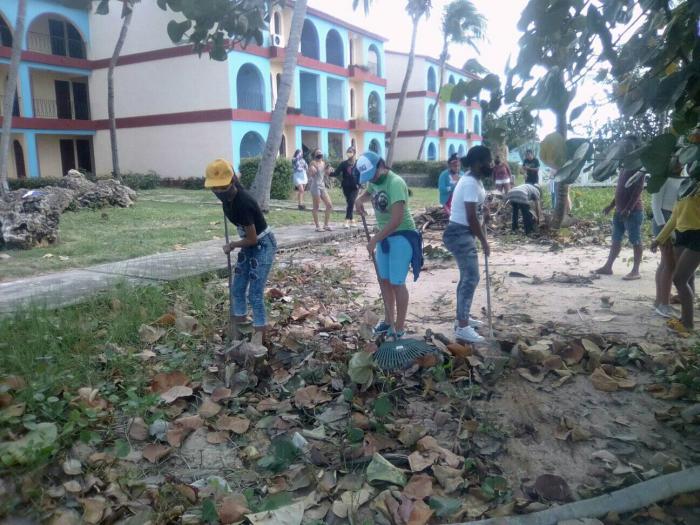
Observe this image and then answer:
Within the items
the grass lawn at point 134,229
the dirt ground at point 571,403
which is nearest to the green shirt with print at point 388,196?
the dirt ground at point 571,403

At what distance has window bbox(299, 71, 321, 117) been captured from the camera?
28375mm

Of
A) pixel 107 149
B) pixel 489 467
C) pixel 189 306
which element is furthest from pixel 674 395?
pixel 107 149

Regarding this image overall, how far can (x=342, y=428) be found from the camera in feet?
11.5

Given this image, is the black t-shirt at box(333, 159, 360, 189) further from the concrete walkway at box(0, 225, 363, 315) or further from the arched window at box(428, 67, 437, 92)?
the arched window at box(428, 67, 437, 92)

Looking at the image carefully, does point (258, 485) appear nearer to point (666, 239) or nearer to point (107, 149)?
point (666, 239)

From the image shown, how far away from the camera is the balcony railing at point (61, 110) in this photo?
2509cm

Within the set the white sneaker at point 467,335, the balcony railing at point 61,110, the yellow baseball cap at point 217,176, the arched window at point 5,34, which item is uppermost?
the arched window at point 5,34

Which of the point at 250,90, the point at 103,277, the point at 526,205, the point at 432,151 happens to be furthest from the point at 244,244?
the point at 432,151

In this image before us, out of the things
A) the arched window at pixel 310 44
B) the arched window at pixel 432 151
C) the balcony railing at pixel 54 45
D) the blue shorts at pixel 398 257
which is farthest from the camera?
the arched window at pixel 432 151

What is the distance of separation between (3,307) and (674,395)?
5367 mm

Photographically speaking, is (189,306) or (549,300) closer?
(189,306)

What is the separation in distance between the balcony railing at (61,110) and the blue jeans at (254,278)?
Result: 2402 centimetres

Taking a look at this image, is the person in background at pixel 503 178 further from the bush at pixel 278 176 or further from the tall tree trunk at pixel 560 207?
the bush at pixel 278 176

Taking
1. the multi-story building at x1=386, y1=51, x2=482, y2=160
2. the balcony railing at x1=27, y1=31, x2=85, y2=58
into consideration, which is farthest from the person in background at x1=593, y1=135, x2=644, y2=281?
the multi-story building at x1=386, y1=51, x2=482, y2=160
